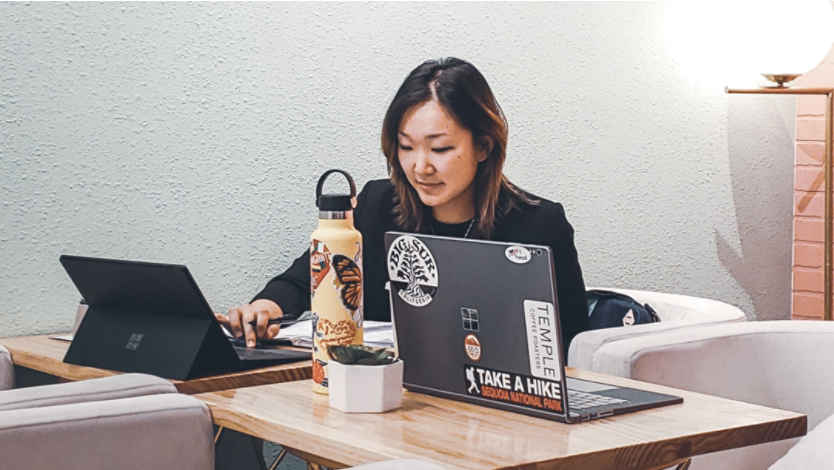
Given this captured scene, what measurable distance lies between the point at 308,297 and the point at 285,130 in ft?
1.44

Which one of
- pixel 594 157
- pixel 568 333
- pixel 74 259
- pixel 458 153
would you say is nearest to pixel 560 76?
pixel 594 157

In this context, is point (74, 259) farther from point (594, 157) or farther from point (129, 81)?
point (594, 157)

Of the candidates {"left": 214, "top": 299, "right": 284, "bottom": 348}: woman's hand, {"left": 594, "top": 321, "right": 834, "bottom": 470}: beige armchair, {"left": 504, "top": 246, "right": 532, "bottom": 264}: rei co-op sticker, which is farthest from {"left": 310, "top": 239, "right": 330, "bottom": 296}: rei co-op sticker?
{"left": 594, "top": 321, "right": 834, "bottom": 470}: beige armchair

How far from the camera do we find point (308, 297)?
2.05m

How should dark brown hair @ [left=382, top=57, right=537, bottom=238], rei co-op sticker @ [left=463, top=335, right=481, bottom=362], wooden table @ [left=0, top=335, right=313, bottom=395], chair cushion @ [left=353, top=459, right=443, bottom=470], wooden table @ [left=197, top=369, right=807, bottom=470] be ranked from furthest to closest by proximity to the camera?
dark brown hair @ [left=382, top=57, right=537, bottom=238] → wooden table @ [left=0, top=335, right=313, bottom=395] → rei co-op sticker @ [left=463, top=335, right=481, bottom=362] → wooden table @ [left=197, top=369, right=807, bottom=470] → chair cushion @ [left=353, top=459, right=443, bottom=470]

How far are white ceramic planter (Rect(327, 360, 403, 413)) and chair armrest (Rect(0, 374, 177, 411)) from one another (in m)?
0.27

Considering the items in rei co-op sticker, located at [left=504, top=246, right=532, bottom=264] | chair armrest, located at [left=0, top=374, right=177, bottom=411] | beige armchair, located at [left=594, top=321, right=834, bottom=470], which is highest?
rei co-op sticker, located at [left=504, top=246, right=532, bottom=264]

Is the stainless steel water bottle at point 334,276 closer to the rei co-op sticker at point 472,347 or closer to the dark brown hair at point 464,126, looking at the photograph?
the rei co-op sticker at point 472,347

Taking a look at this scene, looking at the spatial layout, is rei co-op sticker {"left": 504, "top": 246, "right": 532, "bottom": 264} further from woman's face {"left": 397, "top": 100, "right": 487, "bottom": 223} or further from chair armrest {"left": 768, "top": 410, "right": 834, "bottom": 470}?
woman's face {"left": 397, "top": 100, "right": 487, "bottom": 223}

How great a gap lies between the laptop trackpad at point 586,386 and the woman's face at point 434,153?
31.5 inches

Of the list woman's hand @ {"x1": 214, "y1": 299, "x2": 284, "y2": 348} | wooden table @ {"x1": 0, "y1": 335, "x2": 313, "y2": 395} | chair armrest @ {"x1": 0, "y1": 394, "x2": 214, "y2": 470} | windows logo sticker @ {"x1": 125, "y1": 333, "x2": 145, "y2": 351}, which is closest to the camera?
chair armrest @ {"x1": 0, "y1": 394, "x2": 214, "y2": 470}

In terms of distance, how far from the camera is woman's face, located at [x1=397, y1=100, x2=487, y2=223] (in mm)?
2027

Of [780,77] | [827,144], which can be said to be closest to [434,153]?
[780,77]

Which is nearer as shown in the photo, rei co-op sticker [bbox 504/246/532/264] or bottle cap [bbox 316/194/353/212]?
rei co-op sticker [bbox 504/246/532/264]
